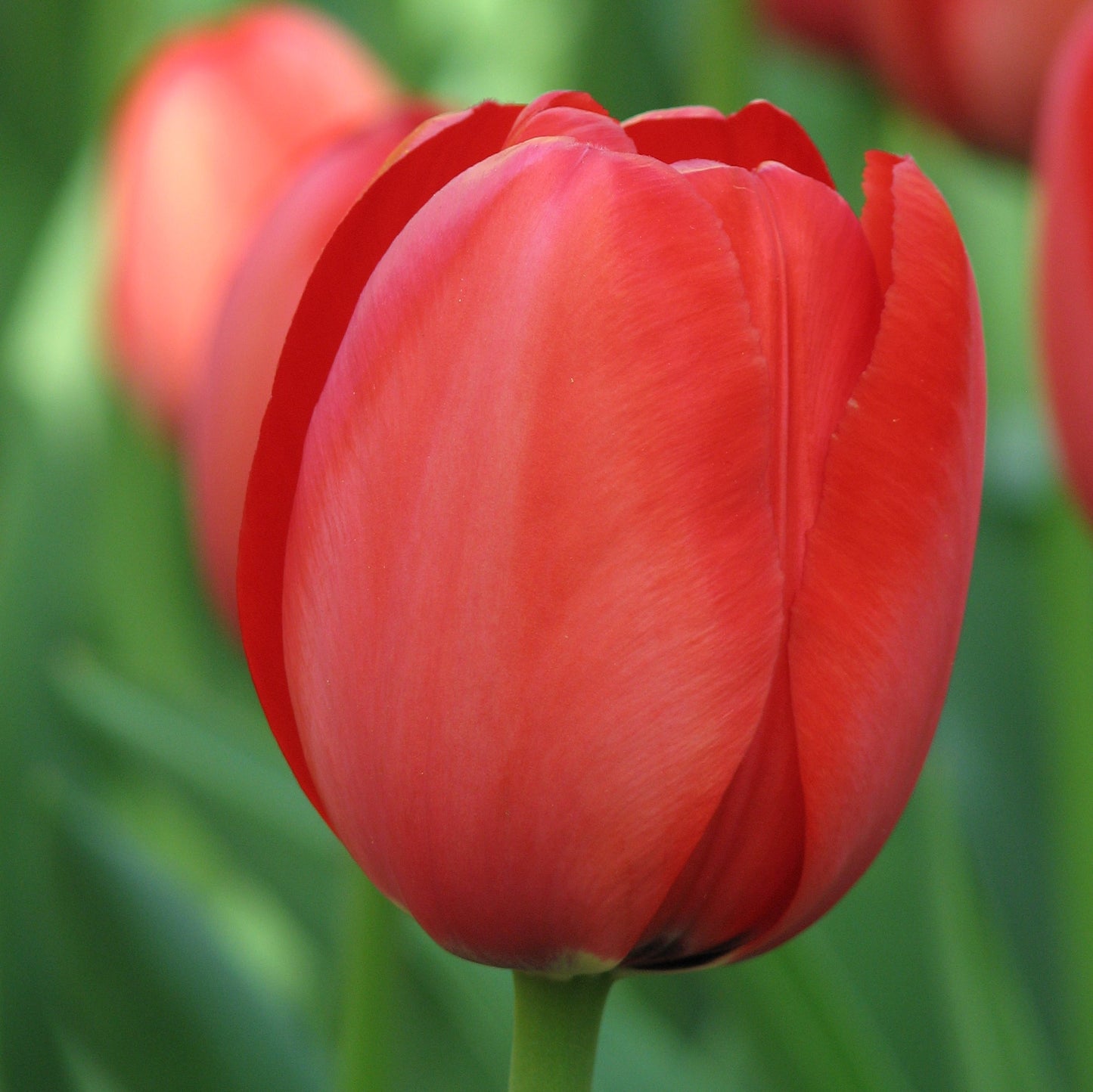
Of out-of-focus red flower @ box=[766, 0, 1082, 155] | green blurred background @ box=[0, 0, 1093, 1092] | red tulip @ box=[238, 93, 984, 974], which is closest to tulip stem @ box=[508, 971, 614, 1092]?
red tulip @ box=[238, 93, 984, 974]

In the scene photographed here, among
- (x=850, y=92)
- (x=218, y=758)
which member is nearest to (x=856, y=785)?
(x=218, y=758)

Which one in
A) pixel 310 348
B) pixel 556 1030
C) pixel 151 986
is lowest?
pixel 151 986

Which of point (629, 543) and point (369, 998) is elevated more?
point (629, 543)

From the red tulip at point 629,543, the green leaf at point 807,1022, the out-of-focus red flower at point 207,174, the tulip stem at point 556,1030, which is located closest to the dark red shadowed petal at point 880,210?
the red tulip at point 629,543

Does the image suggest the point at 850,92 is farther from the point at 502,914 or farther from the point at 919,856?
the point at 502,914

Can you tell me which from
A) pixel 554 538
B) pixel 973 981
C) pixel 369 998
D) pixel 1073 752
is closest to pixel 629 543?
pixel 554 538

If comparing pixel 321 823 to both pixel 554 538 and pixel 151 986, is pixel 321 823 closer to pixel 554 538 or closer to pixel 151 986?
pixel 151 986
